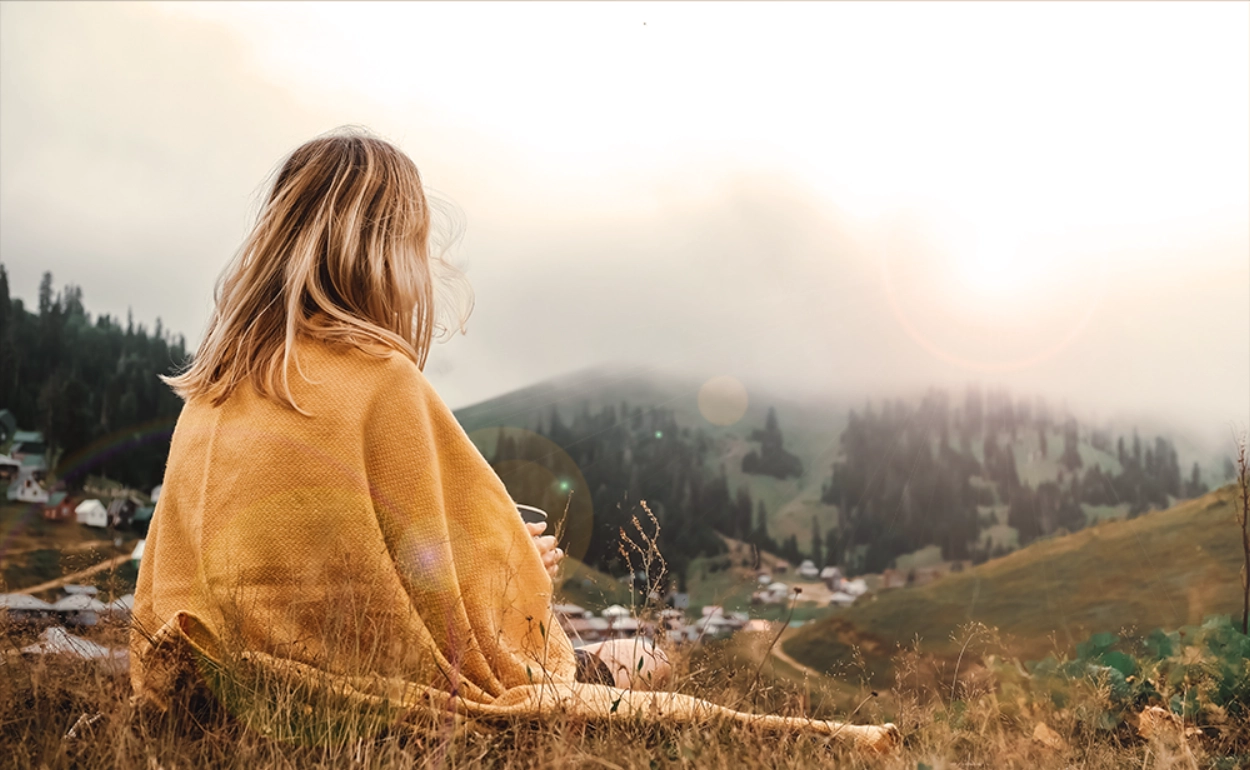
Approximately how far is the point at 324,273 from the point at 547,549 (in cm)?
103

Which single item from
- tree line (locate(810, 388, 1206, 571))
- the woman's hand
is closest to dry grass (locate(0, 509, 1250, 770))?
the woman's hand

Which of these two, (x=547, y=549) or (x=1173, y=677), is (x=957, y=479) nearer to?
(x=1173, y=677)

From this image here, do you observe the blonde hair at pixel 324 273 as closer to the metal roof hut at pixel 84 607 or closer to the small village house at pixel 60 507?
the metal roof hut at pixel 84 607

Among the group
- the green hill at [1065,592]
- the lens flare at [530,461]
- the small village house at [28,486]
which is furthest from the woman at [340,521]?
the lens flare at [530,461]

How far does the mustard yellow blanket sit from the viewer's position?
206 centimetres


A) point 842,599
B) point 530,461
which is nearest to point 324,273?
point 842,599

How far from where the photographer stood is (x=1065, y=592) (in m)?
36.3

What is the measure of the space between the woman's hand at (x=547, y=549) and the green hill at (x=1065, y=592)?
3.07 feet

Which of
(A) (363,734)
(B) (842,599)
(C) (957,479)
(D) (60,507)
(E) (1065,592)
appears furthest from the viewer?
(C) (957,479)

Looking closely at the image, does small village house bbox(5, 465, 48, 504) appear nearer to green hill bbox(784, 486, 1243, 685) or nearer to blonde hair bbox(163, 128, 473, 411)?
green hill bbox(784, 486, 1243, 685)

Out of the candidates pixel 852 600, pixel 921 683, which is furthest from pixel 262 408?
pixel 852 600

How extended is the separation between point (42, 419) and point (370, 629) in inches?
2386

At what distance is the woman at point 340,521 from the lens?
2061mm

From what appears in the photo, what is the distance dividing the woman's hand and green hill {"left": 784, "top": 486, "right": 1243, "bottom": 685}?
936mm
